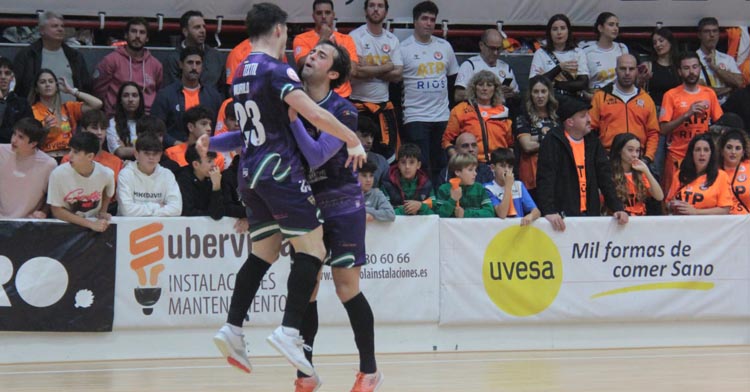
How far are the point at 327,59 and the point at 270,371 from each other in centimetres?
289

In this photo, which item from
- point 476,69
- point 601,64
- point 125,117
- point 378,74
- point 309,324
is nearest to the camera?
point 309,324

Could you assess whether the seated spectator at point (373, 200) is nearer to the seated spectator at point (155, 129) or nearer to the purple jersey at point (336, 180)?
the seated spectator at point (155, 129)

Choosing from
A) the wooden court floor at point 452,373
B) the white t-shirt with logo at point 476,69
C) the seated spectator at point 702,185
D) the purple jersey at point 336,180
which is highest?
the white t-shirt with logo at point 476,69

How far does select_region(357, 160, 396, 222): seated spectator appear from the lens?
9.16 metres

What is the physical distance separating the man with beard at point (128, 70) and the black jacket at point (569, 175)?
418 centimetres

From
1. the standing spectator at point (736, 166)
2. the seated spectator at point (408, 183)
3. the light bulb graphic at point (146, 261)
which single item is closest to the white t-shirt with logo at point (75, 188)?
the light bulb graphic at point (146, 261)

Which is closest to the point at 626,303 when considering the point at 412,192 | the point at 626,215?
the point at 626,215

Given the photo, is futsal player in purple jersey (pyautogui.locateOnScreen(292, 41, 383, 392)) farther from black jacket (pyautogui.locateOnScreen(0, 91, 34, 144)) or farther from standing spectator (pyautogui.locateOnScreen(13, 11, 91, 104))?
standing spectator (pyautogui.locateOnScreen(13, 11, 91, 104))

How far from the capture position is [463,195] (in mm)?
9711

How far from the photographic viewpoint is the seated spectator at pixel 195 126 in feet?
32.2

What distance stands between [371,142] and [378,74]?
108 cm

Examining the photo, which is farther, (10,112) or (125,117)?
(125,117)

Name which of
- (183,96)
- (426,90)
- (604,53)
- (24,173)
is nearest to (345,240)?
(24,173)

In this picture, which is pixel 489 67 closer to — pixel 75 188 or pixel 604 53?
pixel 604 53
